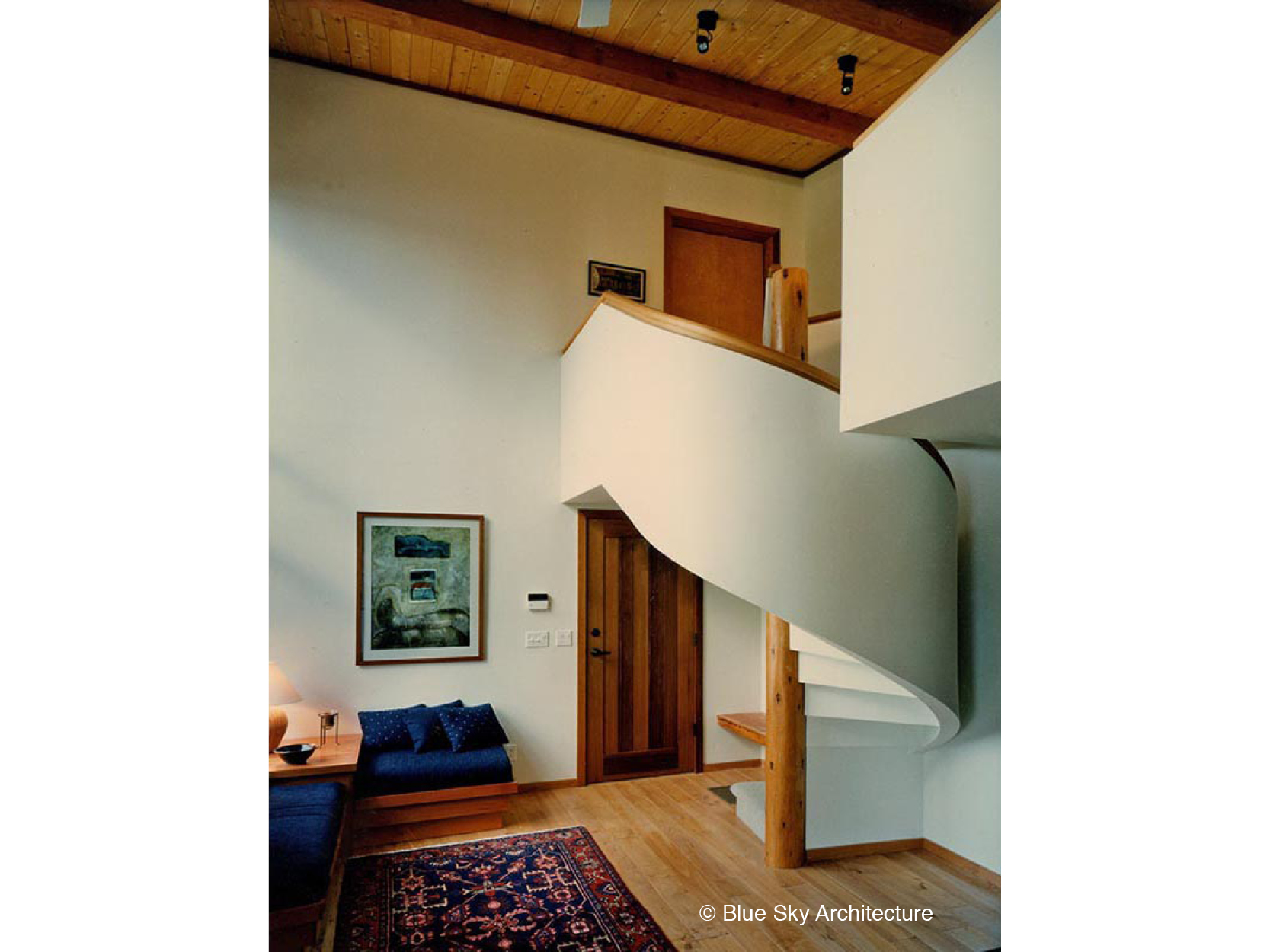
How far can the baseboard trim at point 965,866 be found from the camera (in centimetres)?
405

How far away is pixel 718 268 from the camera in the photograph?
6.66m

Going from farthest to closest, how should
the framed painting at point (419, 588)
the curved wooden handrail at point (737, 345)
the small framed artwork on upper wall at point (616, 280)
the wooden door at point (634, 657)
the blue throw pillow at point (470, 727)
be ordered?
the small framed artwork on upper wall at point (616, 280)
the wooden door at point (634, 657)
the framed painting at point (419, 588)
the blue throw pillow at point (470, 727)
the curved wooden handrail at point (737, 345)

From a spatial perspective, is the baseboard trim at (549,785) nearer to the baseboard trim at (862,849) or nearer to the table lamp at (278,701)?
the table lamp at (278,701)

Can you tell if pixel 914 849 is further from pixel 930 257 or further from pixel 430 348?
pixel 430 348

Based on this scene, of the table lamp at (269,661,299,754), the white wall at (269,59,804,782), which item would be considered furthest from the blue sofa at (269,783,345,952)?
the white wall at (269,59,804,782)

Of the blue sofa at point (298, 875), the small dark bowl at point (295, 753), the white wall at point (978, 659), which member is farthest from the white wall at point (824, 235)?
the blue sofa at point (298, 875)

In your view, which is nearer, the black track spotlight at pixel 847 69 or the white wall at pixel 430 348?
the black track spotlight at pixel 847 69

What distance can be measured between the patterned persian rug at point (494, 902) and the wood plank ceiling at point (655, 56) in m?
4.59

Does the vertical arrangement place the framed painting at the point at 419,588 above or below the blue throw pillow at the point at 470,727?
above

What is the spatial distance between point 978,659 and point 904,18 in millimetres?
3473

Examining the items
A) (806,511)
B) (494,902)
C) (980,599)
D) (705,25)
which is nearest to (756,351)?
(806,511)

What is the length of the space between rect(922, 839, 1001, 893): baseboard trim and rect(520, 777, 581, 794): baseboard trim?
2463 mm
